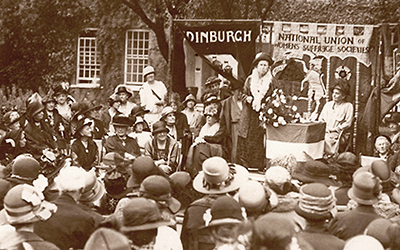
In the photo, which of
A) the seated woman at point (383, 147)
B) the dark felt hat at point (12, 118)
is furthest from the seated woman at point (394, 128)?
the dark felt hat at point (12, 118)

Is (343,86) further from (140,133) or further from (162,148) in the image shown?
(162,148)

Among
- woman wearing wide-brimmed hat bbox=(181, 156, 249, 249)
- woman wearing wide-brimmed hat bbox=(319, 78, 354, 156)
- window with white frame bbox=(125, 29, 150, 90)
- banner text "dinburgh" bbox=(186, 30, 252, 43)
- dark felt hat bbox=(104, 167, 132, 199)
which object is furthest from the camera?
window with white frame bbox=(125, 29, 150, 90)

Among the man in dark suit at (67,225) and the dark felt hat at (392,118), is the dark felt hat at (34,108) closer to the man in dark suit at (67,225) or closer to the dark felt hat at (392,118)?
the man in dark suit at (67,225)

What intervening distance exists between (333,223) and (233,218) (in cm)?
84

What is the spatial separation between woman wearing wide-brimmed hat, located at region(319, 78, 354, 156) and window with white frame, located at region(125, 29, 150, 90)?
13414 millimetres

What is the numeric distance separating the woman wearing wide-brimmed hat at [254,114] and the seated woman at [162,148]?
8.28 feet

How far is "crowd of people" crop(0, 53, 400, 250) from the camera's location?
186 inches

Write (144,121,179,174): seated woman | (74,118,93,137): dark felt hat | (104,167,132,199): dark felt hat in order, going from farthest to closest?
(144,121,179,174): seated woman → (74,118,93,137): dark felt hat → (104,167,132,199): dark felt hat

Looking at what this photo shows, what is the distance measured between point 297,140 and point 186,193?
181 inches

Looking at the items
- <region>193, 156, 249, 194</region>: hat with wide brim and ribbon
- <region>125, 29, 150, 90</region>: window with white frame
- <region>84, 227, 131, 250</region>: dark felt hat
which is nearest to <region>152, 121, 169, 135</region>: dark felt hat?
<region>193, 156, 249, 194</region>: hat with wide brim and ribbon

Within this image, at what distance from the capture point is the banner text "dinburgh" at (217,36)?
47.2 feet

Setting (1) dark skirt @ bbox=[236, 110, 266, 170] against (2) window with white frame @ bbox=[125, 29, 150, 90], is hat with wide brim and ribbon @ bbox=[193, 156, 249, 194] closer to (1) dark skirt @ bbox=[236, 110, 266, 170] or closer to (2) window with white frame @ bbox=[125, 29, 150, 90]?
(1) dark skirt @ bbox=[236, 110, 266, 170]

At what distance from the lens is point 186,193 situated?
872cm

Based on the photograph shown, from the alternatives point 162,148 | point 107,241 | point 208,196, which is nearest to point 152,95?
point 162,148
